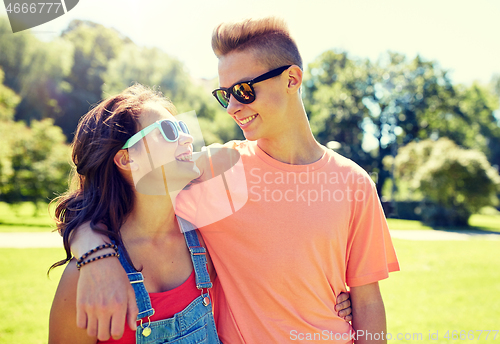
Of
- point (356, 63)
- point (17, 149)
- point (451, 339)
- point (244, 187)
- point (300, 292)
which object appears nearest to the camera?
point (300, 292)

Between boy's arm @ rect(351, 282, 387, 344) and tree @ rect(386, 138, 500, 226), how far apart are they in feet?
70.2

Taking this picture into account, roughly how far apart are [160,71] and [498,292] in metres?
30.4

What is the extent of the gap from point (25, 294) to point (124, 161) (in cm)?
618

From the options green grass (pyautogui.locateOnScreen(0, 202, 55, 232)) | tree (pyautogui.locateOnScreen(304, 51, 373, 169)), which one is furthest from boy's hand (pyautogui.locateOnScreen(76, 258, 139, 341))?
tree (pyautogui.locateOnScreen(304, 51, 373, 169))

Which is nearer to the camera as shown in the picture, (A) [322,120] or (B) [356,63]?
(A) [322,120]

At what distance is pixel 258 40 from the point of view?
85.7 inches

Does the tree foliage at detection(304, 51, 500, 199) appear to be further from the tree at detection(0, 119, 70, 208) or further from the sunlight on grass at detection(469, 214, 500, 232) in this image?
the tree at detection(0, 119, 70, 208)

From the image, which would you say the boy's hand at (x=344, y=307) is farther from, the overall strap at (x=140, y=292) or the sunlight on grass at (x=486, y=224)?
the sunlight on grass at (x=486, y=224)

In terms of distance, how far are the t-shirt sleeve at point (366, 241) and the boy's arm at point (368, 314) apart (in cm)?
7

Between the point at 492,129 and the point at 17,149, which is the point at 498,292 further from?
the point at 492,129

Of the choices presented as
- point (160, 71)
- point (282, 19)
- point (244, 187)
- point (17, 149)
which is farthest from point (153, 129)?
point (160, 71)

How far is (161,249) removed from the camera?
2.14 metres

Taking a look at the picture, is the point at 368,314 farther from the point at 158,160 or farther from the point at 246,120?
the point at 158,160

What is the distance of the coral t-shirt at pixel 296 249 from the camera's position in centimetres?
202
